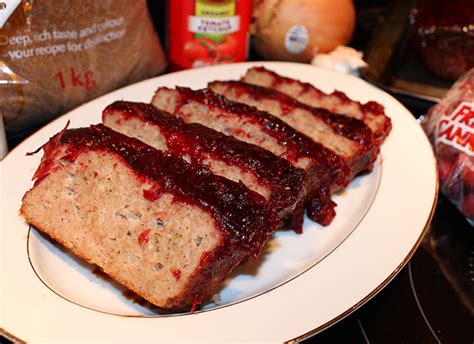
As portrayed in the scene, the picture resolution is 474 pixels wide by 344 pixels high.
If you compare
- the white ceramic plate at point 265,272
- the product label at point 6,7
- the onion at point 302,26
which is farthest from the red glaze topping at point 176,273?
the onion at point 302,26

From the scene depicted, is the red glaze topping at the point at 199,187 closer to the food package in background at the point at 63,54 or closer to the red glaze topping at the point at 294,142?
the red glaze topping at the point at 294,142

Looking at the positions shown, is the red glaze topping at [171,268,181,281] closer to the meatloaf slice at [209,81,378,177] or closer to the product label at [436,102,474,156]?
the meatloaf slice at [209,81,378,177]

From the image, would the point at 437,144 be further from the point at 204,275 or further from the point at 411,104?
the point at 204,275

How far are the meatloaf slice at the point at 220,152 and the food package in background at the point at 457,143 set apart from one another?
728 millimetres

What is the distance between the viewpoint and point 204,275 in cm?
169

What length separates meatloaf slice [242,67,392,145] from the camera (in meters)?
2.42

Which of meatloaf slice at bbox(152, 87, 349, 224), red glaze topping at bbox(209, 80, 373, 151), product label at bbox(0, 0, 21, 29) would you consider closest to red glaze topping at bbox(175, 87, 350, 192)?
meatloaf slice at bbox(152, 87, 349, 224)

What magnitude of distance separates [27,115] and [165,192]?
3.86ft

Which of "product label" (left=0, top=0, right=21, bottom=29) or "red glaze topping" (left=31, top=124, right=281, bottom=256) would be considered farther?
"product label" (left=0, top=0, right=21, bottom=29)

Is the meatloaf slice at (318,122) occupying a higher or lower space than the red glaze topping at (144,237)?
higher

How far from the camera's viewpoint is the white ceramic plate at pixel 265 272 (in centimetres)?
163

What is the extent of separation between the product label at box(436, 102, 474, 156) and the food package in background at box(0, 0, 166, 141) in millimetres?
1477

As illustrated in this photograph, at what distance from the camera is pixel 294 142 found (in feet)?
6.91

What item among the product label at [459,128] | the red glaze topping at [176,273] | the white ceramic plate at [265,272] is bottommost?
the white ceramic plate at [265,272]
